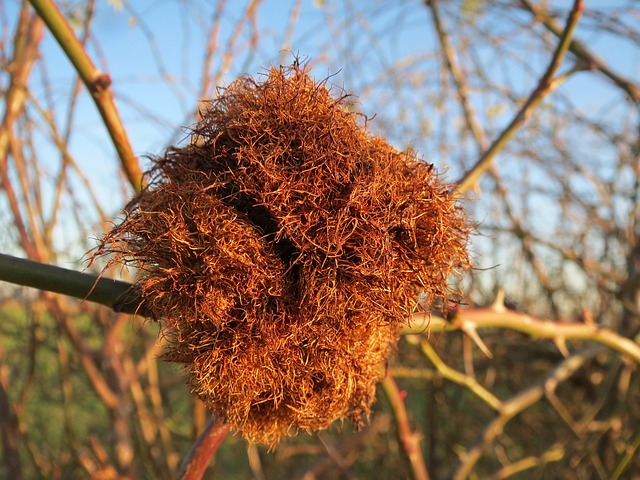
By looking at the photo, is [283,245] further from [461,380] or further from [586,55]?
[586,55]

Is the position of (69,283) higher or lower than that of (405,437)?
higher

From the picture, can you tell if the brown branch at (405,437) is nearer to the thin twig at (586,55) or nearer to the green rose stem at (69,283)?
the green rose stem at (69,283)

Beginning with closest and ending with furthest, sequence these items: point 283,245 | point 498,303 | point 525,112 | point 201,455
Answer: point 283,245 → point 201,455 → point 498,303 → point 525,112

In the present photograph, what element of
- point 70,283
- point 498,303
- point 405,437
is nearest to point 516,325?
point 498,303

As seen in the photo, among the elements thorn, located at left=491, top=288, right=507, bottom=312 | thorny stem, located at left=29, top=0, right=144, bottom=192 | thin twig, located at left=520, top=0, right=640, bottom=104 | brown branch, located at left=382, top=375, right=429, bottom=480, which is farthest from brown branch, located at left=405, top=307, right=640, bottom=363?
thin twig, located at left=520, top=0, right=640, bottom=104

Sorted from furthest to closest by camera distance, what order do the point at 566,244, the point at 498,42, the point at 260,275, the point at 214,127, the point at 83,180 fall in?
the point at 566,244 < the point at 498,42 < the point at 83,180 < the point at 214,127 < the point at 260,275

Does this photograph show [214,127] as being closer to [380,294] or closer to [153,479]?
[380,294]

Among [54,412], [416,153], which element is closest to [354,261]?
[416,153]
